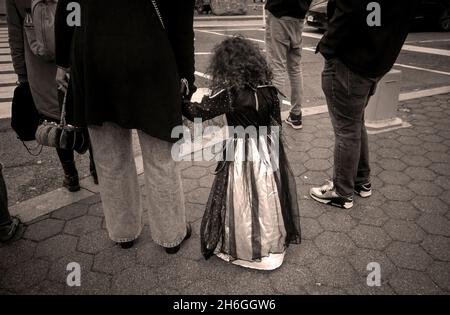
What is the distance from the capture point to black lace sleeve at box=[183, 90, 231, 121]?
2.14 metres

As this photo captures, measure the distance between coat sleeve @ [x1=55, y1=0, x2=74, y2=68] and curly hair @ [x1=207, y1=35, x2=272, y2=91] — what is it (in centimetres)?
88

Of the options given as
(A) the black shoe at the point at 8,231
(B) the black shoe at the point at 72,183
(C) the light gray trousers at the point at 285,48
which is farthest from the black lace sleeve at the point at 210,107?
(C) the light gray trousers at the point at 285,48

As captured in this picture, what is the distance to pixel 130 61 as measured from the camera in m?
1.89

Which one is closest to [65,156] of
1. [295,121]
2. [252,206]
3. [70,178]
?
[70,178]

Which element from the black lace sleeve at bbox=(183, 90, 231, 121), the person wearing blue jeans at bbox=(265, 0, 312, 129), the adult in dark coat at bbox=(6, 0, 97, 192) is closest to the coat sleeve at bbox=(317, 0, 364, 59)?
the black lace sleeve at bbox=(183, 90, 231, 121)

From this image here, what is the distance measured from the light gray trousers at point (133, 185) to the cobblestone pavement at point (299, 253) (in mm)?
210

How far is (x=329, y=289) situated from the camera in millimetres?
2223

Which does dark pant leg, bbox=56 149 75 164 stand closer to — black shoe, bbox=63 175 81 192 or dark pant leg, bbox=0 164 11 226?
black shoe, bbox=63 175 81 192

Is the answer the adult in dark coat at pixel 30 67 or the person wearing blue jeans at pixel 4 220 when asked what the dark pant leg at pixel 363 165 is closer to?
the adult in dark coat at pixel 30 67

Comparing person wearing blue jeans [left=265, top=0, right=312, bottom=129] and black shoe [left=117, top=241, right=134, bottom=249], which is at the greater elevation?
person wearing blue jeans [left=265, top=0, right=312, bottom=129]

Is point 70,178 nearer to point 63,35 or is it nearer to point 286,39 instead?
point 63,35
